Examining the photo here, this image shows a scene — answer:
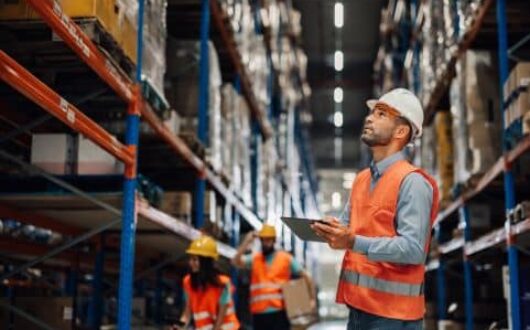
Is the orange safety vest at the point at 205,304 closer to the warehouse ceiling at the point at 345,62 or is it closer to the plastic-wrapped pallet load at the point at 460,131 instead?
the plastic-wrapped pallet load at the point at 460,131

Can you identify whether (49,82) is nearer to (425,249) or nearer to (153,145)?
(153,145)

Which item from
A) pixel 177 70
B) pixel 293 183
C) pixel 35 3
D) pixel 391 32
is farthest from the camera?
pixel 293 183

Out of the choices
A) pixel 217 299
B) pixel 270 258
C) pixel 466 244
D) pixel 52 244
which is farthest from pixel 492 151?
pixel 52 244

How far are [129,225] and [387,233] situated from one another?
100 inches

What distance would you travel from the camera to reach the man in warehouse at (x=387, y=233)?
120 inches

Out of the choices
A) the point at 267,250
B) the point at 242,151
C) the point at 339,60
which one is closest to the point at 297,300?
the point at 267,250

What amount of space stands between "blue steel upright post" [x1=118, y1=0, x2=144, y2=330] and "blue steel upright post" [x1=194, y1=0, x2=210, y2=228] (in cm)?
216

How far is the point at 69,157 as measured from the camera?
582cm

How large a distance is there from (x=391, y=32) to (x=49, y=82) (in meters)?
13.5

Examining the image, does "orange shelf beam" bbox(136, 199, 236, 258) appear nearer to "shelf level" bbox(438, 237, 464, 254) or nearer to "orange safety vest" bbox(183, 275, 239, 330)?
"orange safety vest" bbox(183, 275, 239, 330)

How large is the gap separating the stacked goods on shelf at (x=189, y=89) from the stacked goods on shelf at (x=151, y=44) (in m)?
1.47

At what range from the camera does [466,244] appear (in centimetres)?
829

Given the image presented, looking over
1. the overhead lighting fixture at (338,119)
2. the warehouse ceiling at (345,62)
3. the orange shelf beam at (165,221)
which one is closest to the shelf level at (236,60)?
the orange shelf beam at (165,221)

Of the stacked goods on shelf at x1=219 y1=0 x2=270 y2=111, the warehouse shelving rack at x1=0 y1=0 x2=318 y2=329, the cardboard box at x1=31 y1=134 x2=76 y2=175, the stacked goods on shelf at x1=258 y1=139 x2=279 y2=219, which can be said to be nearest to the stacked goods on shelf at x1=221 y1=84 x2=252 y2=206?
the warehouse shelving rack at x1=0 y1=0 x2=318 y2=329
